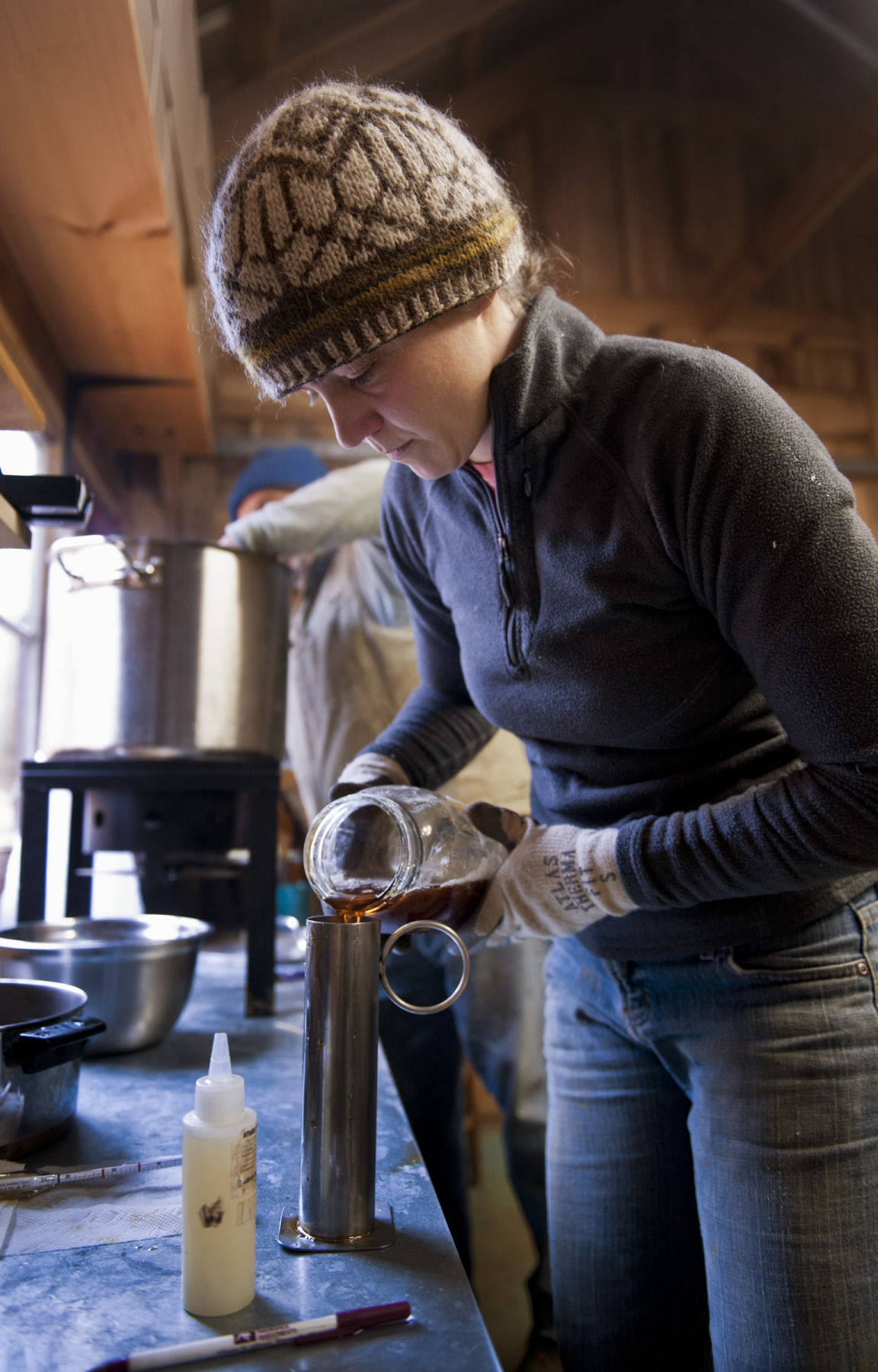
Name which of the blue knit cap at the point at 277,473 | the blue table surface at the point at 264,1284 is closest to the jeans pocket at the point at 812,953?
the blue table surface at the point at 264,1284

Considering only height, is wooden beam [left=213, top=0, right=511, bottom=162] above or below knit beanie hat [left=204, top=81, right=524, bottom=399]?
above

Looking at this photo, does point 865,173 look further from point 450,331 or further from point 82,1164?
point 82,1164

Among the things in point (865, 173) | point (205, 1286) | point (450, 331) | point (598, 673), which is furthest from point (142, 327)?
point (865, 173)

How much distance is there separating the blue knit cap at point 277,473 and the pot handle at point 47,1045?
6.08 feet

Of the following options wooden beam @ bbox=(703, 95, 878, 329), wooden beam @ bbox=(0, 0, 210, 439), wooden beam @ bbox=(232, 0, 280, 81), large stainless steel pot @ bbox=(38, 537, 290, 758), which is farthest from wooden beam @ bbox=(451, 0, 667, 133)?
large stainless steel pot @ bbox=(38, 537, 290, 758)

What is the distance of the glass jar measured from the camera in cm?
88

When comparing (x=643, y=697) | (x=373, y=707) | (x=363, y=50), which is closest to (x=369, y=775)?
(x=643, y=697)

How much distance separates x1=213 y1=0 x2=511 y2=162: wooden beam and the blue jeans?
2.79 meters

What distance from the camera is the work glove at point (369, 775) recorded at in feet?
3.54

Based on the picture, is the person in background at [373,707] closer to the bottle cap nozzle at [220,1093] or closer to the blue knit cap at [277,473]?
the blue knit cap at [277,473]

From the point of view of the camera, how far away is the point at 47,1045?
0.84 metres

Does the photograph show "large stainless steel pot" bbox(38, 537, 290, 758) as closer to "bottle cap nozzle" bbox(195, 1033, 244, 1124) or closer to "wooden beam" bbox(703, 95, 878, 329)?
"bottle cap nozzle" bbox(195, 1033, 244, 1124)

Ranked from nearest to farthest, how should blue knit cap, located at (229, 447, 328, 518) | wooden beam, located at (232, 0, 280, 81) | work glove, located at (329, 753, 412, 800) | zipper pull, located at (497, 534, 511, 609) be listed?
zipper pull, located at (497, 534, 511, 609)
work glove, located at (329, 753, 412, 800)
blue knit cap, located at (229, 447, 328, 518)
wooden beam, located at (232, 0, 280, 81)

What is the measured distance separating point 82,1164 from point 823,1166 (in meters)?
0.65
